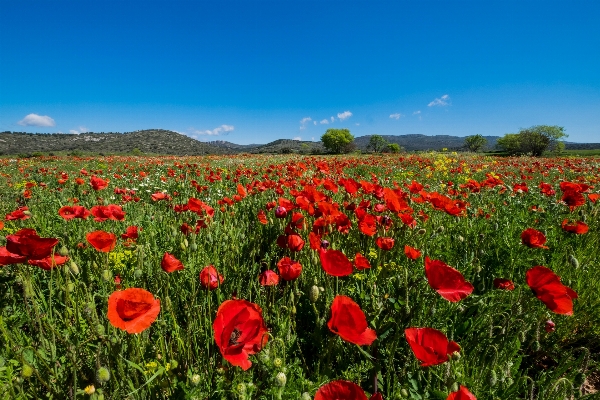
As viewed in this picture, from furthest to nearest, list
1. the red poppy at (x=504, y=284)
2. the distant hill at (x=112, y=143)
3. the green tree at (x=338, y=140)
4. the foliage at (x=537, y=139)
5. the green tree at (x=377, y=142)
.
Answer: the green tree at (x=377, y=142) < the green tree at (x=338, y=140) < the distant hill at (x=112, y=143) < the foliage at (x=537, y=139) < the red poppy at (x=504, y=284)

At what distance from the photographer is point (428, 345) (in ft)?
3.72

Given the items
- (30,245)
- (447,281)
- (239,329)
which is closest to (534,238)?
(447,281)

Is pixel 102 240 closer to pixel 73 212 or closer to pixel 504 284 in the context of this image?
pixel 73 212

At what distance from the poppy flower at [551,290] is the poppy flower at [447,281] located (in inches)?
14.6

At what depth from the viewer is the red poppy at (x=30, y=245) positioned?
122 centimetres

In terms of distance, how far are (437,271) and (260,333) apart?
0.75m

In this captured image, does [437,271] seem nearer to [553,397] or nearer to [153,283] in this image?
[553,397]

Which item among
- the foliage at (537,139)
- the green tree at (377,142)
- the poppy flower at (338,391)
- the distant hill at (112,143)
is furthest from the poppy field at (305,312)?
the green tree at (377,142)

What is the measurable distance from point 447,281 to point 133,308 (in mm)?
1215

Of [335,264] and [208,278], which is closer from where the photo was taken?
[335,264]

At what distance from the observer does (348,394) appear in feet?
2.89

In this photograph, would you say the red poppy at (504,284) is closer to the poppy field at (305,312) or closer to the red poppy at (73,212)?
the poppy field at (305,312)

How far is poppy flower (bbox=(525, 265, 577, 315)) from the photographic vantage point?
134 centimetres

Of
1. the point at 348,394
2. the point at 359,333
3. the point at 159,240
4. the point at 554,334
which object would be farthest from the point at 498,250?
the point at 159,240
